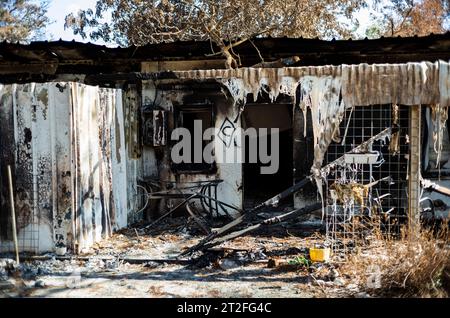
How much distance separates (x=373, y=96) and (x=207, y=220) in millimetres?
4330

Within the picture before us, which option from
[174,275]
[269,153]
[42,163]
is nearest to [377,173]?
[174,275]

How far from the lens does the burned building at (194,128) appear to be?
7.05 meters

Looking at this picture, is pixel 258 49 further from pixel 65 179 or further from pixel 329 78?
pixel 65 179

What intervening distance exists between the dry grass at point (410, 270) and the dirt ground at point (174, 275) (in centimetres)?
26

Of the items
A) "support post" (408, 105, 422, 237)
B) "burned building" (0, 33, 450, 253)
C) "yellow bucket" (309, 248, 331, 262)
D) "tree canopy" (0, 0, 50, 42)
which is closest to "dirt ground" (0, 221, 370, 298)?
"yellow bucket" (309, 248, 331, 262)

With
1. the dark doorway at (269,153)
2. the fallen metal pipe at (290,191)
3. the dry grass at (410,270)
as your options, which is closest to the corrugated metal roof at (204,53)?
the dark doorway at (269,153)

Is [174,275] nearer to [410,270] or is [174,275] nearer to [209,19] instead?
[410,270]

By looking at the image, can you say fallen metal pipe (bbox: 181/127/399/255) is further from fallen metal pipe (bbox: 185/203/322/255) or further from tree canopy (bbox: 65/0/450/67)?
tree canopy (bbox: 65/0/450/67)

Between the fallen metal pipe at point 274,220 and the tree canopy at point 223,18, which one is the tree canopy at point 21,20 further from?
the fallen metal pipe at point 274,220

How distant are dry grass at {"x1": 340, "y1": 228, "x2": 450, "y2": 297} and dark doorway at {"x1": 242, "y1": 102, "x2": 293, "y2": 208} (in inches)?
243

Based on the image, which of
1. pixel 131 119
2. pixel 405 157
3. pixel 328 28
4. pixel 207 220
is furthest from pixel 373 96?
pixel 328 28

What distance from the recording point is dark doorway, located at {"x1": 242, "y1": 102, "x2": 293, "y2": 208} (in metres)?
13.1

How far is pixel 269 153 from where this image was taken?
1464 cm
